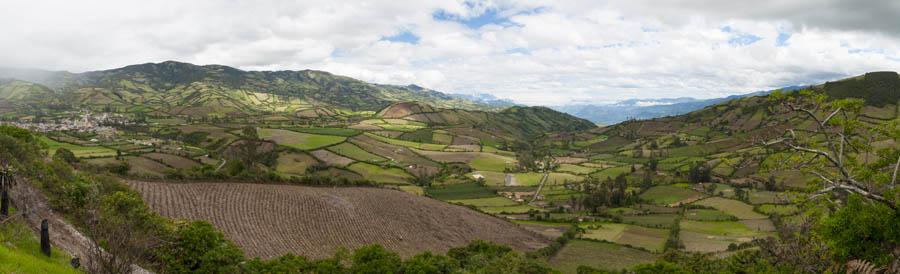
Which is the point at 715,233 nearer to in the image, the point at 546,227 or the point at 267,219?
the point at 546,227

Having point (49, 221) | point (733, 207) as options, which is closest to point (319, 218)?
point (49, 221)

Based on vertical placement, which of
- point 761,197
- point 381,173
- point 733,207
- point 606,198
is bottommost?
point 733,207

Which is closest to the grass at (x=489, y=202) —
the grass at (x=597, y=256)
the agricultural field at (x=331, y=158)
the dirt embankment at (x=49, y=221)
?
the grass at (x=597, y=256)

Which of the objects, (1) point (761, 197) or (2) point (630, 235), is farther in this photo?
(1) point (761, 197)

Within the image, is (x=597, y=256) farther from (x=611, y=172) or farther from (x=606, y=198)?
(x=611, y=172)

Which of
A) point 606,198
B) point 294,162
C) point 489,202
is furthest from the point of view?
point 294,162

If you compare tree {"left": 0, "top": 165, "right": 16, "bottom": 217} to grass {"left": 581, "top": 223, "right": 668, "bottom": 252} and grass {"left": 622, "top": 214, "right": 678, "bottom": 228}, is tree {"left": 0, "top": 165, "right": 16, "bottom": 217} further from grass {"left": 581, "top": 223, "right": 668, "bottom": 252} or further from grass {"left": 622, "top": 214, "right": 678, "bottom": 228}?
grass {"left": 622, "top": 214, "right": 678, "bottom": 228}

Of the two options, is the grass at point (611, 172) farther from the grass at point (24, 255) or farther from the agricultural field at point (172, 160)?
the grass at point (24, 255)
